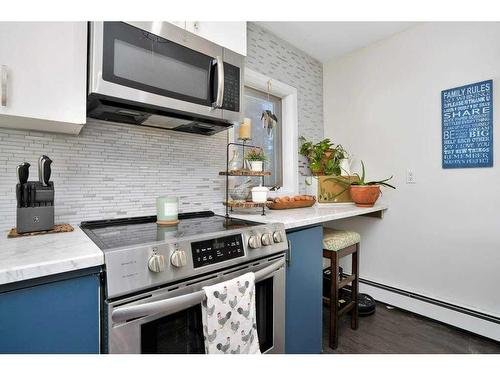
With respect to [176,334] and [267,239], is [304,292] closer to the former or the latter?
[267,239]

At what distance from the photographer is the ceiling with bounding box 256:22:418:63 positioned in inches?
82.8

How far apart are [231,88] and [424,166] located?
169 centimetres

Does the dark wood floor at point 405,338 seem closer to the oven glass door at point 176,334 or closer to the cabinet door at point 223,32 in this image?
the oven glass door at point 176,334

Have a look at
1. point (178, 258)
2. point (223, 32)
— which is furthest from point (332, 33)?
point (178, 258)

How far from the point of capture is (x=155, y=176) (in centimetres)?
153

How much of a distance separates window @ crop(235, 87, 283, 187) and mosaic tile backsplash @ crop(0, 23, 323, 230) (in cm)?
26

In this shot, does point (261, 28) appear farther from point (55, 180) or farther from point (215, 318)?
point (215, 318)

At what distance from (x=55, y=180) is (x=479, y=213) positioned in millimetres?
2623

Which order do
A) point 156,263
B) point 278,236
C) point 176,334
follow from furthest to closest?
point 278,236 < point 176,334 < point 156,263

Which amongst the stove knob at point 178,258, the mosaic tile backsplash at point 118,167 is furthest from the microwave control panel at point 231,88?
the stove knob at point 178,258

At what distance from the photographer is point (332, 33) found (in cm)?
222

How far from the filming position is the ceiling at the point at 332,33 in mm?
2104

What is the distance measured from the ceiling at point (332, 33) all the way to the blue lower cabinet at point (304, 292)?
1.69 m
